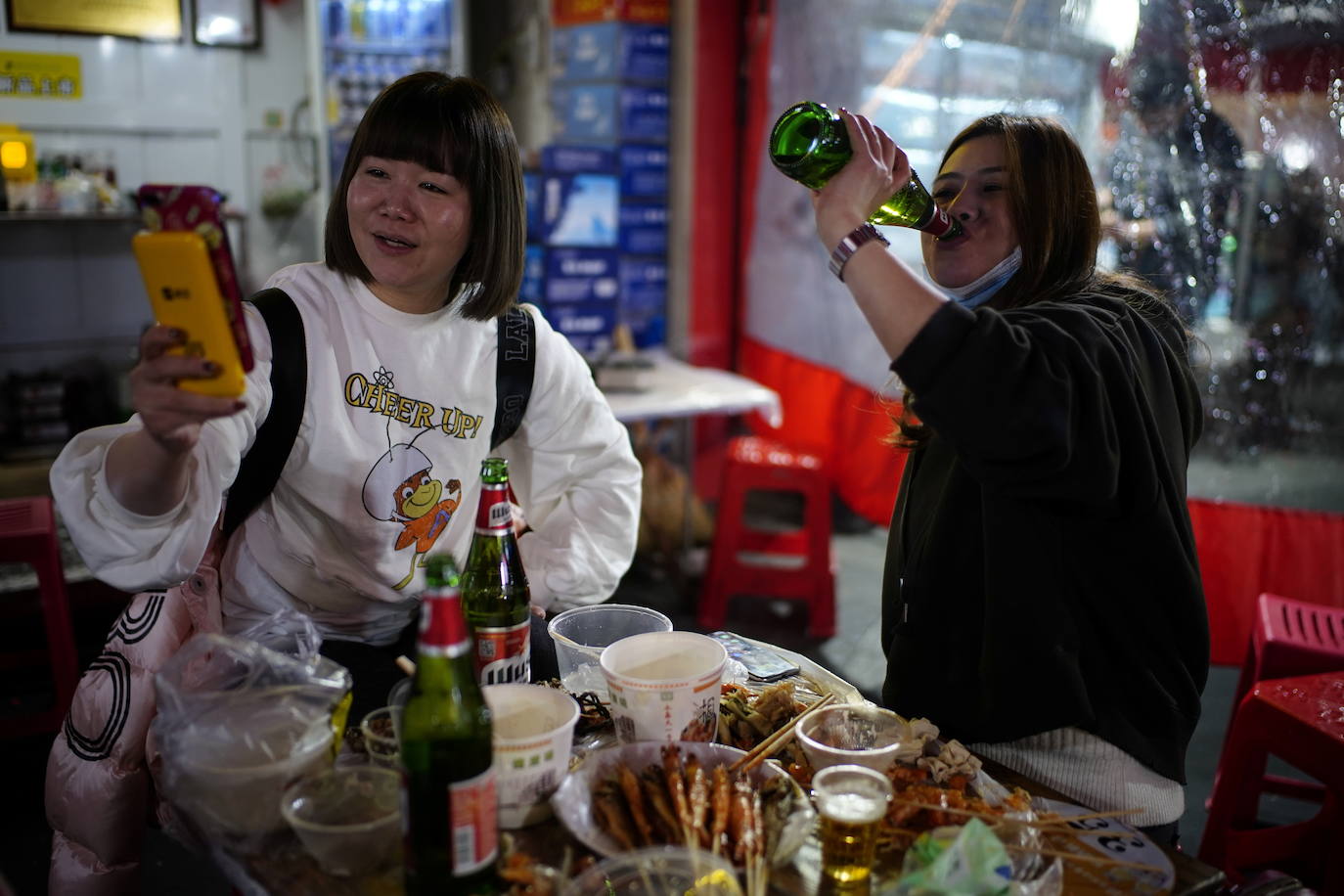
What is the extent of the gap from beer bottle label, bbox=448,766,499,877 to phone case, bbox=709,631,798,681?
70 centimetres

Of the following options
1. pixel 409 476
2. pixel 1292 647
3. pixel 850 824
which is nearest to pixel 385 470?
pixel 409 476

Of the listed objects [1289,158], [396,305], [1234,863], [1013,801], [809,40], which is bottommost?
[1234,863]

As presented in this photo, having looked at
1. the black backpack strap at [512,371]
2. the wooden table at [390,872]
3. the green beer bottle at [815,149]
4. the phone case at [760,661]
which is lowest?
the phone case at [760,661]

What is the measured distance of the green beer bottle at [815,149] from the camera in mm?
1428

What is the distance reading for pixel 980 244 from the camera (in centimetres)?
171

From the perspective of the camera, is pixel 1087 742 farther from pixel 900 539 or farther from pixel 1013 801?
pixel 900 539

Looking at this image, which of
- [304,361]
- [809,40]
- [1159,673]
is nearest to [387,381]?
[304,361]

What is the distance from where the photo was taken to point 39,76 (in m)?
5.16

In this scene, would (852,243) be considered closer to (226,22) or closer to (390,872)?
(390,872)

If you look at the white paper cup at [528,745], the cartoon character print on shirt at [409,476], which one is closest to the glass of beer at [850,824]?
the white paper cup at [528,745]

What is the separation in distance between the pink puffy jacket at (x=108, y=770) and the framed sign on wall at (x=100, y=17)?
15.8ft

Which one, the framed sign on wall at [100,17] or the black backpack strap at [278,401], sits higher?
the framed sign on wall at [100,17]

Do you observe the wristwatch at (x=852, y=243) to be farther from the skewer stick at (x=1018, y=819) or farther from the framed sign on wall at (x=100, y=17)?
the framed sign on wall at (x=100, y=17)

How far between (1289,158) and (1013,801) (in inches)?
122
